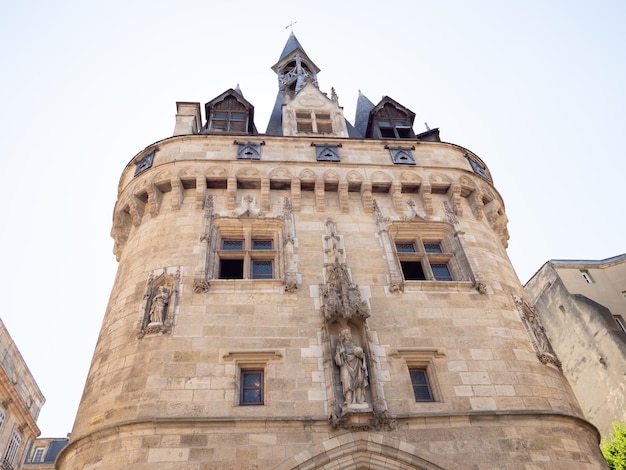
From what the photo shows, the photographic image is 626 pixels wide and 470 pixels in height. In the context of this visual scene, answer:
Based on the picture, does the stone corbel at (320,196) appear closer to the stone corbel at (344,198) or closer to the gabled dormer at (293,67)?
the stone corbel at (344,198)

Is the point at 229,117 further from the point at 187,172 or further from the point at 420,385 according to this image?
the point at 420,385

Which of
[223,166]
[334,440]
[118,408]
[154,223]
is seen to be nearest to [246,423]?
[334,440]

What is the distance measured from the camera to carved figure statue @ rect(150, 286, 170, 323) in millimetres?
8641

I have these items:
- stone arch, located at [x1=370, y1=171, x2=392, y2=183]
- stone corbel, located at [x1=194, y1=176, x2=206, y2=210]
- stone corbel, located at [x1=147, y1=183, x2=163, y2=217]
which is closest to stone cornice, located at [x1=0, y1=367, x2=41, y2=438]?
stone corbel, located at [x1=147, y1=183, x2=163, y2=217]

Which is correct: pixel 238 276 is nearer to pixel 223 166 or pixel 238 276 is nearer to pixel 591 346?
pixel 223 166

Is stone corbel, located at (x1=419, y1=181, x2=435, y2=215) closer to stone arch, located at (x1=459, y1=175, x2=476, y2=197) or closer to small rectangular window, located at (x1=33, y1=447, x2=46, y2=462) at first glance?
stone arch, located at (x1=459, y1=175, x2=476, y2=197)

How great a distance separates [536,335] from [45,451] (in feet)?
98.4

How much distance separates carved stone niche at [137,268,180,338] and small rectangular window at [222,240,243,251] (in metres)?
1.44

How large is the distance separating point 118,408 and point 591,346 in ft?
54.0

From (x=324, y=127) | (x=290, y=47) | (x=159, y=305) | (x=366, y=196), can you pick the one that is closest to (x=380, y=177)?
(x=366, y=196)

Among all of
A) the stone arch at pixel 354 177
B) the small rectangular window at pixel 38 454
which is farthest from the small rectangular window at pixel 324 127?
the small rectangular window at pixel 38 454

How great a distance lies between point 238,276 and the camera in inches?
397

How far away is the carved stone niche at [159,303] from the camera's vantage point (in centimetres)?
851

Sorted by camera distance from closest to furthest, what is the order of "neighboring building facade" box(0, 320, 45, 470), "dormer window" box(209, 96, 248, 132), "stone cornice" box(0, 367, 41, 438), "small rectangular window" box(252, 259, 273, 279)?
1. "small rectangular window" box(252, 259, 273, 279)
2. "dormer window" box(209, 96, 248, 132)
3. "stone cornice" box(0, 367, 41, 438)
4. "neighboring building facade" box(0, 320, 45, 470)
